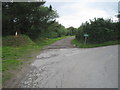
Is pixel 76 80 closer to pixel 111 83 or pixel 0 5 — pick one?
pixel 111 83

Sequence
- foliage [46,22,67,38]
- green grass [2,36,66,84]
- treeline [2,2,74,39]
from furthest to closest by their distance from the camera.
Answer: foliage [46,22,67,38]
treeline [2,2,74,39]
green grass [2,36,66,84]

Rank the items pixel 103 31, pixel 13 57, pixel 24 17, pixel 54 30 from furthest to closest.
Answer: pixel 54 30
pixel 24 17
pixel 103 31
pixel 13 57

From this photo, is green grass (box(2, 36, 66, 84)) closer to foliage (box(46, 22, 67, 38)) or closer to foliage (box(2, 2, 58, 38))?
foliage (box(2, 2, 58, 38))

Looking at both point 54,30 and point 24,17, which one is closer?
point 24,17

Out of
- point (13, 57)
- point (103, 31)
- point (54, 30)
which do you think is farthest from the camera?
point (54, 30)

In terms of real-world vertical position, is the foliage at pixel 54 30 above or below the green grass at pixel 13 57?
above

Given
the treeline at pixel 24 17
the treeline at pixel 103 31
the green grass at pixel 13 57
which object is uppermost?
the treeline at pixel 24 17

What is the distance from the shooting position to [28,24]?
1767 centimetres

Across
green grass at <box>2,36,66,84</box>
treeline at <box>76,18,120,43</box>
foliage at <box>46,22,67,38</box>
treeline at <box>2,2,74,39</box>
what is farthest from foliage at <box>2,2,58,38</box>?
foliage at <box>46,22,67,38</box>

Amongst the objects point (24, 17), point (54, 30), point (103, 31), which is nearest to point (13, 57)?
point (24, 17)

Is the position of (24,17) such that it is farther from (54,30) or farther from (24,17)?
(54,30)

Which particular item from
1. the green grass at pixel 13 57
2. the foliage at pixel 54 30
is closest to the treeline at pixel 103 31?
the green grass at pixel 13 57

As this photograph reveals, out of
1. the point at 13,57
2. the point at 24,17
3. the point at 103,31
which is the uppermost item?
the point at 24,17

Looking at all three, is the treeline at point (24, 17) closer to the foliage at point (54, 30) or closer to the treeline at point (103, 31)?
the treeline at point (103, 31)
